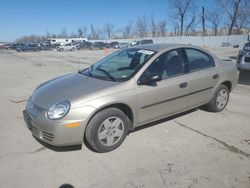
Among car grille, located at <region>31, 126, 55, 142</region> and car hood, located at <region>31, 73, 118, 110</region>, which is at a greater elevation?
car hood, located at <region>31, 73, 118, 110</region>

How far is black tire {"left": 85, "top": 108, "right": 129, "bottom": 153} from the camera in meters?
3.55

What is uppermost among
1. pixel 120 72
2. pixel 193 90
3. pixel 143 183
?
pixel 120 72

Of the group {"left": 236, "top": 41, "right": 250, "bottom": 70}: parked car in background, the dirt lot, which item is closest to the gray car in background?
the dirt lot

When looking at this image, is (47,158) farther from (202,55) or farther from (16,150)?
(202,55)

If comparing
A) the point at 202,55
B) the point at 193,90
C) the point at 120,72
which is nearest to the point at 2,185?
the point at 120,72

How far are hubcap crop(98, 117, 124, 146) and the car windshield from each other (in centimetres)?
66

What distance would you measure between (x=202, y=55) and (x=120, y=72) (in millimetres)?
1874

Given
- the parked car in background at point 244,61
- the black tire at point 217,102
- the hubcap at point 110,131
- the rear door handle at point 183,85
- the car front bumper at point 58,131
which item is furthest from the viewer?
the parked car in background at point 244,61

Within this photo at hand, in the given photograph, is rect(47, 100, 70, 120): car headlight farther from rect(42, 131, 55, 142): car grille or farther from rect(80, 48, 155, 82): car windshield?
rect(80, 48, 155, 82): car windshield

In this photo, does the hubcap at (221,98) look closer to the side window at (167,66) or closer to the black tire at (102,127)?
the side window at (167,66)

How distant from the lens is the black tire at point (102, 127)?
3.55 metres

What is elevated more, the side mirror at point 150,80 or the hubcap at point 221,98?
the side mirror at point 150,80

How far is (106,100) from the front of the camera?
359 centimetres

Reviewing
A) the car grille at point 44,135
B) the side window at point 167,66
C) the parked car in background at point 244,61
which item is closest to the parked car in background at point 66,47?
the parked car in background at point 244,61
